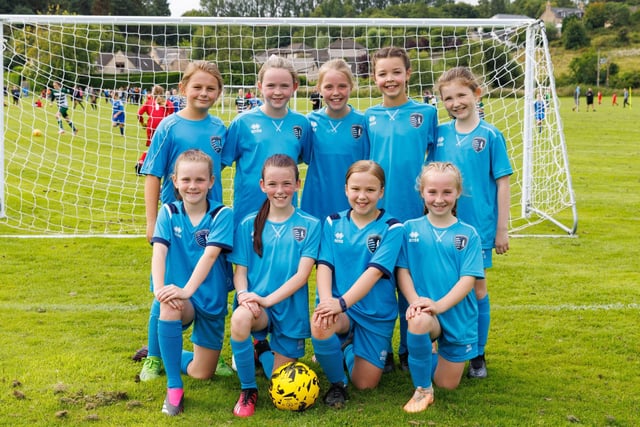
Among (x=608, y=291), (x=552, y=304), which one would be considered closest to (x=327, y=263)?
(x=552, y=304)

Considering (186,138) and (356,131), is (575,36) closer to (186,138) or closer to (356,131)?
(356,131)

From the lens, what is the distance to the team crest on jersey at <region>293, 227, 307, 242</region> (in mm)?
3861

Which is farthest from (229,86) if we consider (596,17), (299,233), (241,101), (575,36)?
(596,17)

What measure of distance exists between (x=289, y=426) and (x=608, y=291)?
384 centimetres

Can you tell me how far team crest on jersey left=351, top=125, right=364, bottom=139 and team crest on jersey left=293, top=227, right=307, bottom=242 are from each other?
0.84 metres

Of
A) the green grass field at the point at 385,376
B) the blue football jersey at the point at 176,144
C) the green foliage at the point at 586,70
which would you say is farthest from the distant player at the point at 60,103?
the green foliage at the point at 586,70

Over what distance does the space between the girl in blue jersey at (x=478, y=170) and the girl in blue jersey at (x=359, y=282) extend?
0.61 meters

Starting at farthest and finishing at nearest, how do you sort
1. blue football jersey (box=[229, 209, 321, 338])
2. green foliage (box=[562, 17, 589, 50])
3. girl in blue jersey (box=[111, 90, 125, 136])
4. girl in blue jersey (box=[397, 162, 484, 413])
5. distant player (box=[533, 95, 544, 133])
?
green foliage (box=[562, 17, 589, 50]), girl in blue jersey (box=[111, 90, 125, 136]), distant player (box=[533, 95, 544, 133]), blue football jersey (box=[229, 209, 321, 338]), girl in blue jersey (box=[397, 162, 484, 413])

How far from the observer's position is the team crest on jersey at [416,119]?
4.25m

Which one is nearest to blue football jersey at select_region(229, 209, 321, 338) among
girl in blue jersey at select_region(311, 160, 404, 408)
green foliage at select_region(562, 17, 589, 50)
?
girl in blue jersey at select_region(311, 160, 404, 408)

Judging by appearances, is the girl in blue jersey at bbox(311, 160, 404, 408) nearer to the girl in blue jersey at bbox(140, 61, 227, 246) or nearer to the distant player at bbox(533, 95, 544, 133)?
the girl in blue jersey at bbox(140, 61, 227, 246)

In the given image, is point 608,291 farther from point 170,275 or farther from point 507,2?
point 507,2

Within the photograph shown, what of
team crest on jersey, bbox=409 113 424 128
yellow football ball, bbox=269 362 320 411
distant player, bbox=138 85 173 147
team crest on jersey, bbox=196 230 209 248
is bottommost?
yellow football ball, bbox=269 362 320 411

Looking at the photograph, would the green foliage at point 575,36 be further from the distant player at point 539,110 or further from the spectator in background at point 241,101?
the distant player at point 539,110
